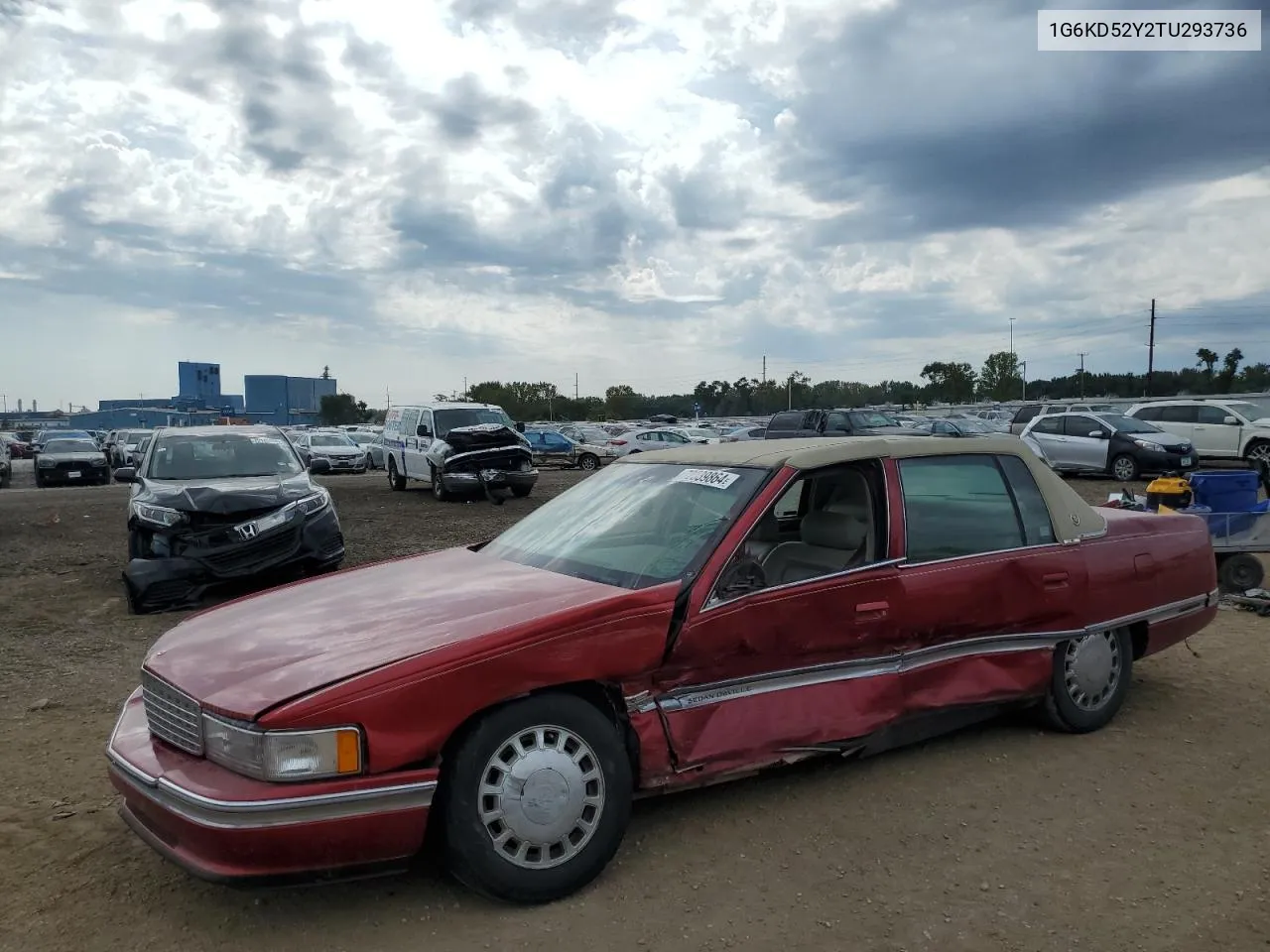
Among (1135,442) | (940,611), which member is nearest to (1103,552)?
(940,611)

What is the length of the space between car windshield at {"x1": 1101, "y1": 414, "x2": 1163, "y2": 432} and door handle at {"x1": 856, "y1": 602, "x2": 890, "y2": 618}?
18.8 metres

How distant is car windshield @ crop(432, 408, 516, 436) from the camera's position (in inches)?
752

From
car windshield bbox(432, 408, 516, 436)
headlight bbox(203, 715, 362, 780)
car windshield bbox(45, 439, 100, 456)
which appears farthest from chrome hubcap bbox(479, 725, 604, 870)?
car windshield bbox(45, 439, 100, 456)

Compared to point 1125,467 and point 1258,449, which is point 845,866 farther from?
point 1258,449

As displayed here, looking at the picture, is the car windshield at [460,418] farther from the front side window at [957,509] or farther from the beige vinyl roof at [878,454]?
the front side window at [957,509]

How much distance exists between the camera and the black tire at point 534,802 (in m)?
3.01

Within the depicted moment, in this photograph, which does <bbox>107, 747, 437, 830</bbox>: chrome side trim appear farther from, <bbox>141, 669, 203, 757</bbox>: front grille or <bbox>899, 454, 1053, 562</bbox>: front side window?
<bbox>899, 454, 1053, 562</bbox>: front side window

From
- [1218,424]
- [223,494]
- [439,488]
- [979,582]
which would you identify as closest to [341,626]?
[979,582]

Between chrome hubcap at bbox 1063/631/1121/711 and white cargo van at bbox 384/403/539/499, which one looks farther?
white cargo van at bbox 384/403/539/499

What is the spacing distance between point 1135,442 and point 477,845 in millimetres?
20055

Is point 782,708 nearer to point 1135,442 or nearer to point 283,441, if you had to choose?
point 283,441

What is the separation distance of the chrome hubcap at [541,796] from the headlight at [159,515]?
657cm

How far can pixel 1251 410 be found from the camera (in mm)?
22375

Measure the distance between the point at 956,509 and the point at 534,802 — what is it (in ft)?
7.92
